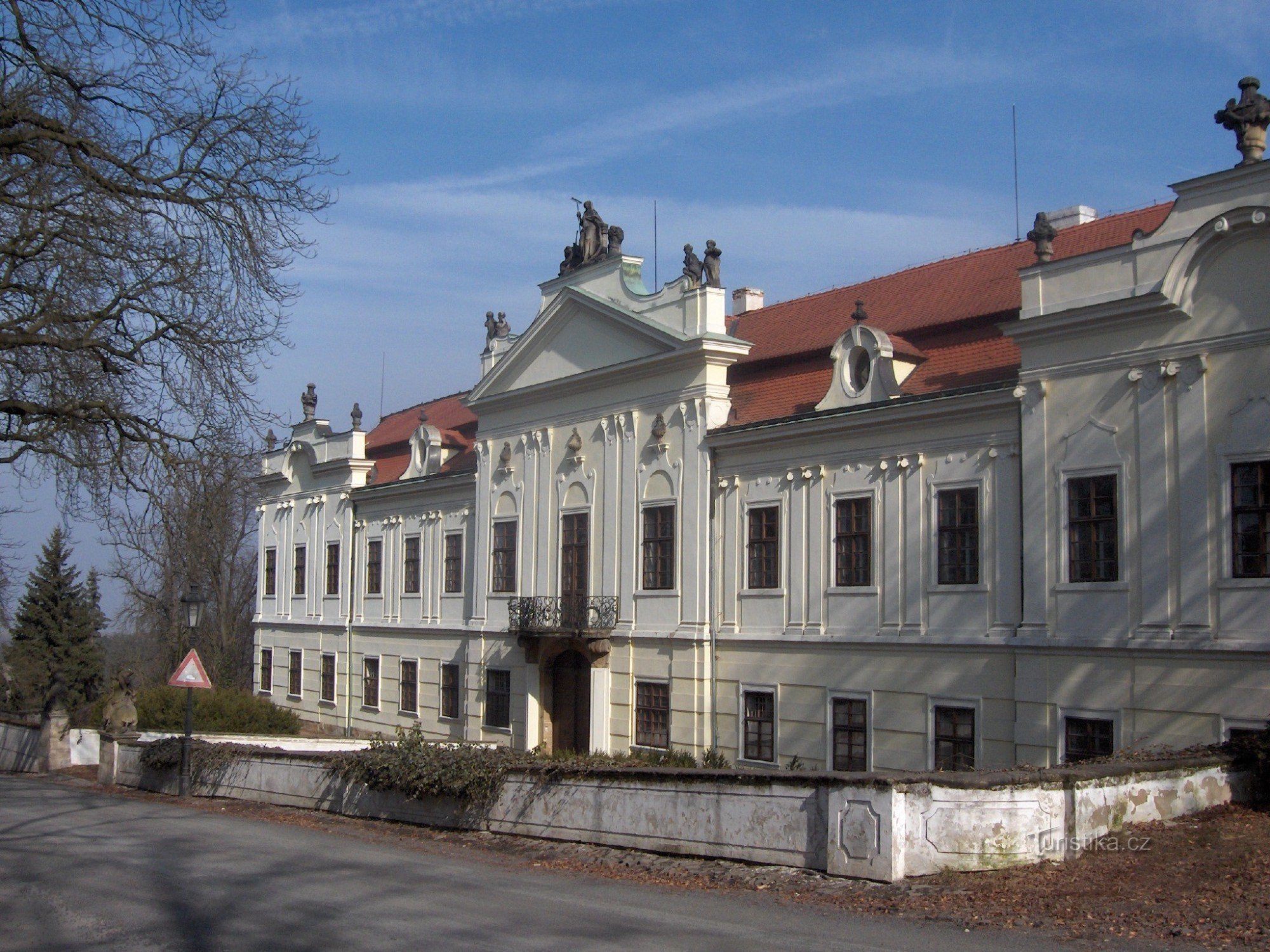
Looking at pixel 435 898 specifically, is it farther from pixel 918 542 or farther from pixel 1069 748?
pixel 918 542

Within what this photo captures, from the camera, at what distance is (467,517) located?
34719 mm

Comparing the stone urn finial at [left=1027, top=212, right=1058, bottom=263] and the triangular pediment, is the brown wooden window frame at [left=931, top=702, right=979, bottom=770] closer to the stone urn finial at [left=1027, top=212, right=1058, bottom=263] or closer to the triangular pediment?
the stone urn finial at [left=1027, top=212, right=1058, bottom=263]

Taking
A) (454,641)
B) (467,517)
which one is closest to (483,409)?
(467,517)

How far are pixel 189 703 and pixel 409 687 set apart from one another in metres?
14.0

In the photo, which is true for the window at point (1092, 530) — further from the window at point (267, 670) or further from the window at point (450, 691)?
the window at point (267, 670)

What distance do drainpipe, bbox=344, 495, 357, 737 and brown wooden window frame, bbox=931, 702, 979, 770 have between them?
23168 millimetres

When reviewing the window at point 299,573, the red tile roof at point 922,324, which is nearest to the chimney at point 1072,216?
the red tile roof at point 922,324

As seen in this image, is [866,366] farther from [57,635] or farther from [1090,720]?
[57,635]

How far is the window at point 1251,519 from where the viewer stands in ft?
55.8

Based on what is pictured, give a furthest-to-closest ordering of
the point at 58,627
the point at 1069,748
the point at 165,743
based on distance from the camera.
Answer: the point at 58,627, the point at 165,743, the point at 1069,748

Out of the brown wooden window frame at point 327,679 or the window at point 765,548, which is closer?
the window at point 765,548

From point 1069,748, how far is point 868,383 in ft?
23.1

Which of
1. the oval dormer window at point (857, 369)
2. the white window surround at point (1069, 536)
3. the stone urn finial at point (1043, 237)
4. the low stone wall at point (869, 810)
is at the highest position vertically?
the stone urn finial at point (1043, 237)

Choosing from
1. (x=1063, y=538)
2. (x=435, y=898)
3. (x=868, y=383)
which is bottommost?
(x=435, y=898)
